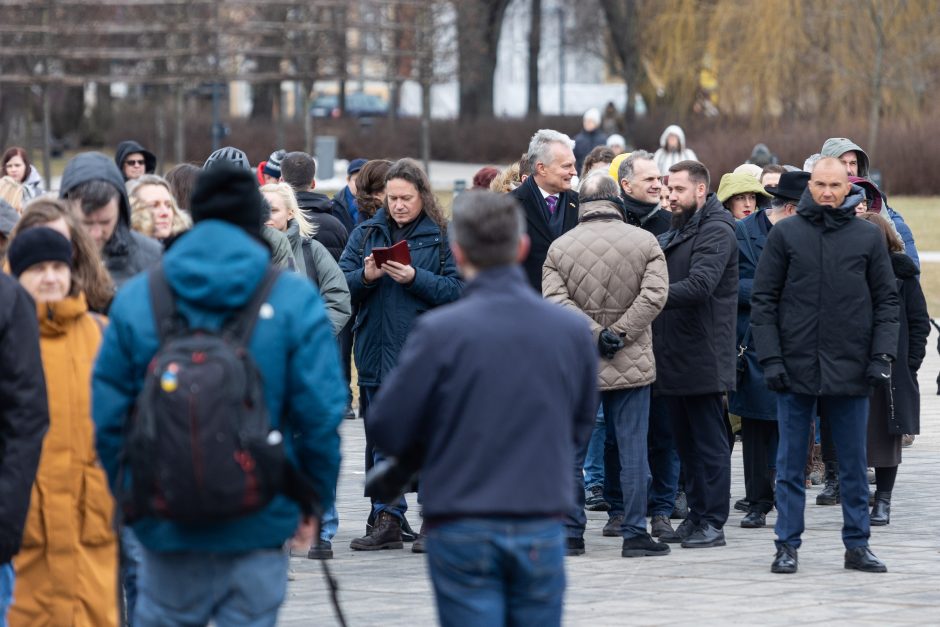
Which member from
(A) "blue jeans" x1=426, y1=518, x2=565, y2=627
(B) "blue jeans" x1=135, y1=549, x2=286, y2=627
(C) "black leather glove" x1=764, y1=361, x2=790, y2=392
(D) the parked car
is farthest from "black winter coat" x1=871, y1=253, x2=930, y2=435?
(D) the parked car

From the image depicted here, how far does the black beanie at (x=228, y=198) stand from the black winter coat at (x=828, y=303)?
3950mm

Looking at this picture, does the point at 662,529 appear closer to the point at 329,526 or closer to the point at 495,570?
the point at 329,526

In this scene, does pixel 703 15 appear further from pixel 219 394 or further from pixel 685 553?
pixel 219 394

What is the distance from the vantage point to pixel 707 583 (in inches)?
313

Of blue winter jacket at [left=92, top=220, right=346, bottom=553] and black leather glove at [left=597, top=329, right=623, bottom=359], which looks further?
black leather glove at [left=597, top=329, right=623, bottom=359]

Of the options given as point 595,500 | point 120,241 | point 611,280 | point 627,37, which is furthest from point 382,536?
point 627,37

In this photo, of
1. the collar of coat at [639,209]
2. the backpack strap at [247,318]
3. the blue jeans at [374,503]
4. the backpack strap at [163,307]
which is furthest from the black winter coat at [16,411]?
the collar of coat at [639,209]

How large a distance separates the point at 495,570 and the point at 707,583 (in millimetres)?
3642

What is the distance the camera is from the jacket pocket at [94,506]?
591 cm

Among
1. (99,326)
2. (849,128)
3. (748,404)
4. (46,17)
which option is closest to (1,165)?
(748,404)

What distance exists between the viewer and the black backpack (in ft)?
14.1

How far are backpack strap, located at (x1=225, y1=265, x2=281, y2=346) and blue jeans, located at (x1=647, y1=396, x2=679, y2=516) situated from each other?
5.12m

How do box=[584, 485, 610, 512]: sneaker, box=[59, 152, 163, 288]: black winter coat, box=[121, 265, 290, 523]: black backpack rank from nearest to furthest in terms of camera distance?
1. box=[121, 265, 290, 523]: black backpack
2. box=[59, 152, 163, 288]: black winter coat
3. box=[584, 485, 610, 512]: sneaker

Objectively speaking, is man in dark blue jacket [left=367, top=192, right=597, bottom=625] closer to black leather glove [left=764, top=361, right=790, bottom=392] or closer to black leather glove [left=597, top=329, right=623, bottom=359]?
black leather glove [left=764, top=361, right=790, bottom=392]
